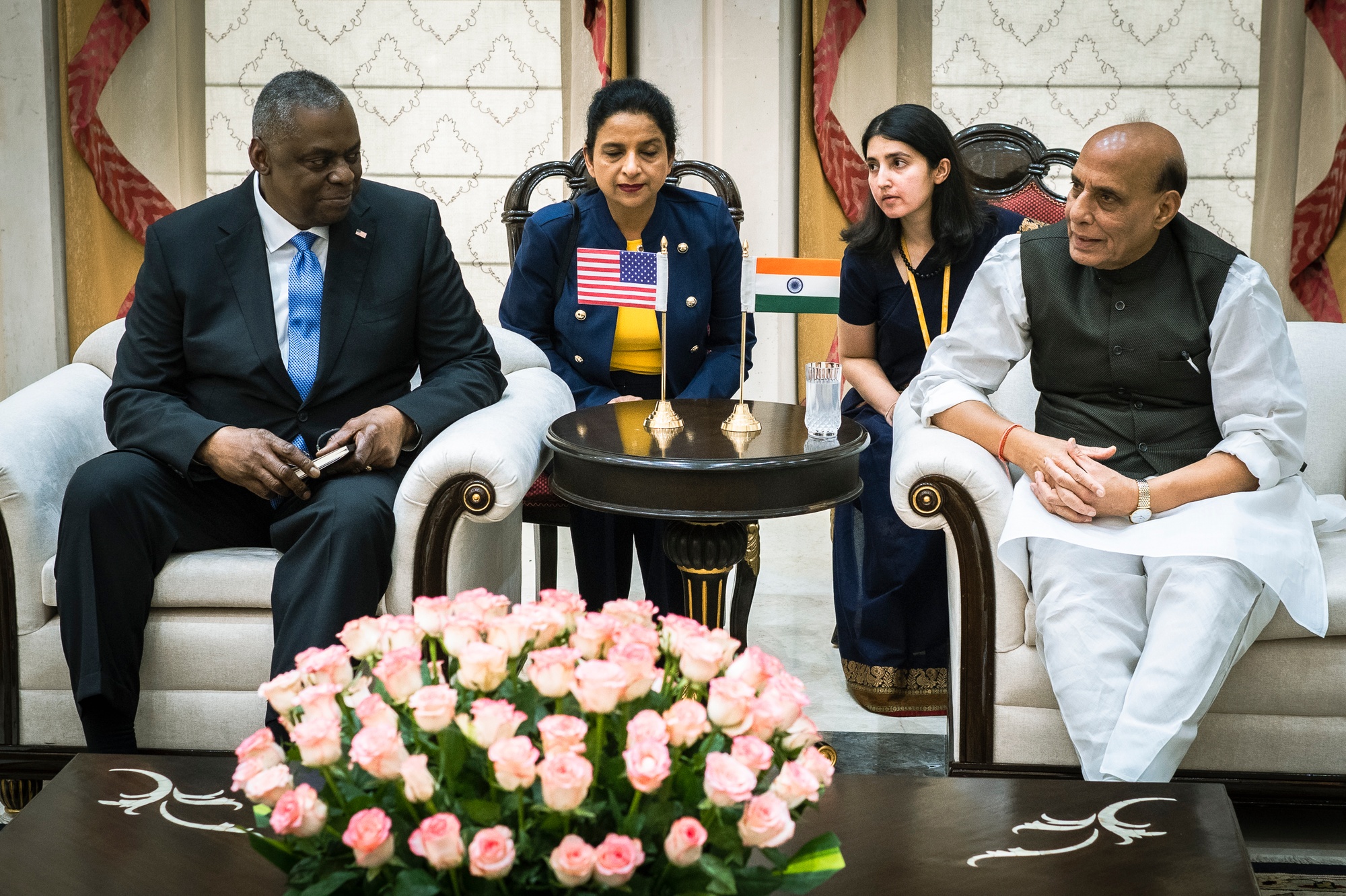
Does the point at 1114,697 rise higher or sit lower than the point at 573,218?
lower

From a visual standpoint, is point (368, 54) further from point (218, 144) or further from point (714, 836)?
Result: point (714, 836)

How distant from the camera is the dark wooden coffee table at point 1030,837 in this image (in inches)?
52.7

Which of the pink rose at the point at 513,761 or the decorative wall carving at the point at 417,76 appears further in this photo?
the decorative wall carving at the point at 417,76

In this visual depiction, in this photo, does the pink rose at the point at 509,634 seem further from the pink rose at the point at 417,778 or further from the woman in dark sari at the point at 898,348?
the woman in dark sari at the point at 898,348

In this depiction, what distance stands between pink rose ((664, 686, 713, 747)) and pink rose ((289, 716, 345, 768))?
26 centimetres

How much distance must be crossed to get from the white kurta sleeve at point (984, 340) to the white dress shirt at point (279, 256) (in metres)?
1.24

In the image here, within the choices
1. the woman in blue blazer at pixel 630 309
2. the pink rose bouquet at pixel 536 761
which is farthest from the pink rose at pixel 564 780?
the woman in blue blazer at pixel 630 309

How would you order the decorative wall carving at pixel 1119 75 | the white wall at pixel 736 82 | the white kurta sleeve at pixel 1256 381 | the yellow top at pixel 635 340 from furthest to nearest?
the white wall at pixel 736 82 < the decorative wall carving at pixel 1119 75 < the yellow top at pixel 635 340 < the white kurta sleeve at pixel 1256 381

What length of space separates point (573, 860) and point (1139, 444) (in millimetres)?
1724

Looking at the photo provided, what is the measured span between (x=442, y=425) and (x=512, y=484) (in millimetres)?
290

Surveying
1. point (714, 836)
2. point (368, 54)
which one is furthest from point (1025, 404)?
point (368, 54)

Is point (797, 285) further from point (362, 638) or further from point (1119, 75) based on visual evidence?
point (362, 638)

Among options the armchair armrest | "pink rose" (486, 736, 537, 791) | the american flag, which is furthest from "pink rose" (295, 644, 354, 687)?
the american flag

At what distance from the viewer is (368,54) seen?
4.57 metres
